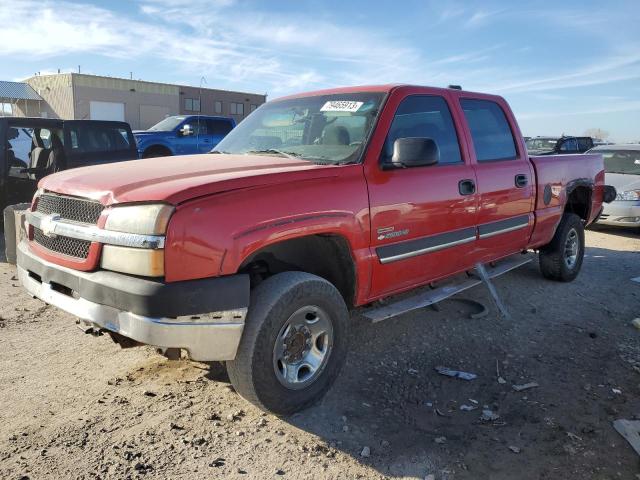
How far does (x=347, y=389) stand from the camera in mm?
3506

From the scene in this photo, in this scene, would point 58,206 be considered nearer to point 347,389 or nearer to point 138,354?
point 138,354

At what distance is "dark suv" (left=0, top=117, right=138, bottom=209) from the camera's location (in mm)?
7777

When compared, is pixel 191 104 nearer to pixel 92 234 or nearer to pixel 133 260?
pixel 92 234

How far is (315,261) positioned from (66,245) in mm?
1518

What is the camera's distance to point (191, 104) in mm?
52250

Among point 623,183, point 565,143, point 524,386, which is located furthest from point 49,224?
point 565,143

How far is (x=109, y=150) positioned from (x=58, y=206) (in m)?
6.48

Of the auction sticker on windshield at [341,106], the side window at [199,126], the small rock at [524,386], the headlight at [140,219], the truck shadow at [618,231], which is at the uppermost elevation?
the side window at [199,126]

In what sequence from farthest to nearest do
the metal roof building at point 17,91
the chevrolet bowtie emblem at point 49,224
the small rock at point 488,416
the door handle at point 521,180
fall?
1. the metal roof building at point 17,91
2. the door handle at point 521,180
3. the small rock at point 488,416
4. the chevrolet bowtie emblem at point 49,224

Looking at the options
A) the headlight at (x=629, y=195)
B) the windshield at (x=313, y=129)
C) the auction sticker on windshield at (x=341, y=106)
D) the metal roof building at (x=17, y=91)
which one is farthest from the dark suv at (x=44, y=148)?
the metal roof building at (x=17, y=91)

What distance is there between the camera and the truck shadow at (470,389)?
2832mm

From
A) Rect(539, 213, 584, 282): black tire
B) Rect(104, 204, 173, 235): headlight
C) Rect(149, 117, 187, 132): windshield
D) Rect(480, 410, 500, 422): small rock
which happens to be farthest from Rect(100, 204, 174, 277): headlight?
Rect(149, 117, 187, 132): windshield

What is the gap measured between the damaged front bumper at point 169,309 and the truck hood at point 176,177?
1.38 feet

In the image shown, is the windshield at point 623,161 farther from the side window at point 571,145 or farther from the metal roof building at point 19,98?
the metal roof building at point 19,98
